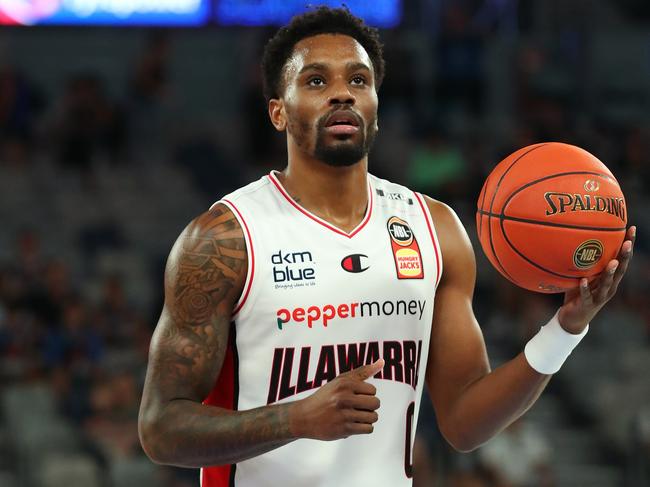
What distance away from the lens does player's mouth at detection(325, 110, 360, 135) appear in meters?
3.88

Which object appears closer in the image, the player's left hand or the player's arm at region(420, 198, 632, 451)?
the player's left hand

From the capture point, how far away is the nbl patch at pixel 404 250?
4004 millimetres

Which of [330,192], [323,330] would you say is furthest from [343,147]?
[323,330]

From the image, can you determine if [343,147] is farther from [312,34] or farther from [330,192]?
[312,34]

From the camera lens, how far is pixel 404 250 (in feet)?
13.3

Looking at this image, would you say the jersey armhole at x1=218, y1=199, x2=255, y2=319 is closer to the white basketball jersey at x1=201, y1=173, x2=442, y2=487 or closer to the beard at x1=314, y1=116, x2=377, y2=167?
the white basketball jersey at x1=201, y1=173, x2=442, y2=487

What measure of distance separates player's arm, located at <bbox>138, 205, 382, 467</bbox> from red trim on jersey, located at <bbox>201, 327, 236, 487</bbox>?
116mm

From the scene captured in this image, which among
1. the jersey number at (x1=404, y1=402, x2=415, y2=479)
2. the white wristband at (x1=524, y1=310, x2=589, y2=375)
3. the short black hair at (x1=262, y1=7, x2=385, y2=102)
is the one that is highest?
the short black hair at (x1=262, y1=7, x2=385, y2=102)

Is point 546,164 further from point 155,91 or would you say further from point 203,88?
point 203,88

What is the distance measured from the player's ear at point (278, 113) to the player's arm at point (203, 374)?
392 millimetres

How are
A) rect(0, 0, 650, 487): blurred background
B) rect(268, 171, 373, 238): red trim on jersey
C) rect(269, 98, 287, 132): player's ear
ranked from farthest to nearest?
rect(0, 0, 650, 487): blurred background < rect(269, 98, 287, 132): player's ear < rect(268, 171, 373, 238): red trim on jersey

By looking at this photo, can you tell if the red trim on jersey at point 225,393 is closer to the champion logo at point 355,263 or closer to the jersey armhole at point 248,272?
the jersey armhole at point 248,272

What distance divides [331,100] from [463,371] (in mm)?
1032

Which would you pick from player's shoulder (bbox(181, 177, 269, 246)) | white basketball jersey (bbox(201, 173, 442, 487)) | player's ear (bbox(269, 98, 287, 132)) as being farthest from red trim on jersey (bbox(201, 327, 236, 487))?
player's ear (bbox(269, 98, 287, 132))
